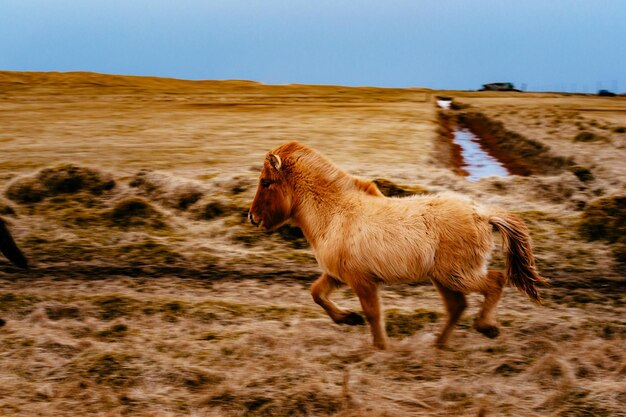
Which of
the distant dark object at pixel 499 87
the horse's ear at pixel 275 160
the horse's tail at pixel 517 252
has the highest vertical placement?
the distant dark object at pixel 499 87

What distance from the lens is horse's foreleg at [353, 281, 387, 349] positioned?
5.71 metres

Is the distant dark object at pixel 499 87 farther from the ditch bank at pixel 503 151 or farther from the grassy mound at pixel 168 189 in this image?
the grassy mound at pixel 168 189

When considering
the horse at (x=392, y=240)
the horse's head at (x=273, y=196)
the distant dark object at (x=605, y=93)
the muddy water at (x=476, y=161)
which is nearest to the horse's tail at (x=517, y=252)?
the horse at (x=392, y=240)

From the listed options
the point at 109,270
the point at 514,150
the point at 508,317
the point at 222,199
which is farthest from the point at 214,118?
the point at 508,317

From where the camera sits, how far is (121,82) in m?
76.9

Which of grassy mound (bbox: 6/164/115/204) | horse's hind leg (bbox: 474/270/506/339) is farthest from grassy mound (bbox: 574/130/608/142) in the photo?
horse's hind leg (bbox: 474/270/506/339)

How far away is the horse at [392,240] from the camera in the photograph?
18.1ft

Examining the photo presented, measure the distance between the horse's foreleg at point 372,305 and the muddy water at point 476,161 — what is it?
11.1 meters

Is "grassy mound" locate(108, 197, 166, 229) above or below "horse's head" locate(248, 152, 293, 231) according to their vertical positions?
below

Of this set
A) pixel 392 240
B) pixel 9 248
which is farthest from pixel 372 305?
pixel 9 248

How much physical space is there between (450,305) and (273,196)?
6.76 feet

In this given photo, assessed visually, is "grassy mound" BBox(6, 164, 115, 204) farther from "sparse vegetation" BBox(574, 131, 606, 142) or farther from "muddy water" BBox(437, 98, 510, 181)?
"sparse vegetation" BBox(574, 131, 606, 142)

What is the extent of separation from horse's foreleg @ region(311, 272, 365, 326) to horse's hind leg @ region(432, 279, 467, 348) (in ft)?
2.70

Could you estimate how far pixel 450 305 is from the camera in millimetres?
5926
